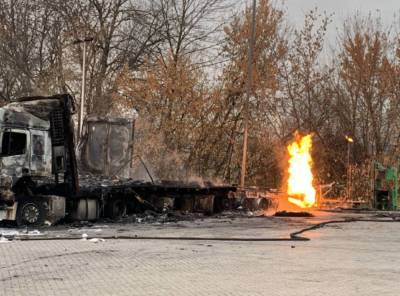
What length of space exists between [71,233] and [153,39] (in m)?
25.2

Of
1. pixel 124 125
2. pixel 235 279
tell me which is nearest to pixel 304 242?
pixel 235 279

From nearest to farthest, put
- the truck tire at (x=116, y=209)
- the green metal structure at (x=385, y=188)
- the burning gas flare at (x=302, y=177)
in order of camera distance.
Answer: the truck tire at (x=116, y=209), the burning gas flare at (x=302, y=177), the green metal structure at (x=385, y=188)

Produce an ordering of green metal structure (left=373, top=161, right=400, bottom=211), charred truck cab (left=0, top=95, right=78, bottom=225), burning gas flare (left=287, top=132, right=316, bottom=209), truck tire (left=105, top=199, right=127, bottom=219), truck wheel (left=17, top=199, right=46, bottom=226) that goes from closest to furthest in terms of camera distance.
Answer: charred truck cab (left=0, top=95, right=78, bottom=225), truck wheel (left=17, top=199, right=46, bottom=226), truck tire (left=105, top=199, right=127, bottom=219), burning gas flare (left=287, top=132, right=316, bottom=209), green metal structure (left=373, top=161, right=400, bottom=211)

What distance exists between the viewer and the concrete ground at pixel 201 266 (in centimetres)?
900

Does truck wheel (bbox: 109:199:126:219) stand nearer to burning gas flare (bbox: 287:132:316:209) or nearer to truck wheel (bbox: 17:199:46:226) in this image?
truck wheel (bbox: 17:199:46:226)

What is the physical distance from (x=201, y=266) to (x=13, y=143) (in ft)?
32.6

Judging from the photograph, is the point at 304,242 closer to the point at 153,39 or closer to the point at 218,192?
the point at 218,192

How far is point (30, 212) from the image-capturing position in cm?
1914

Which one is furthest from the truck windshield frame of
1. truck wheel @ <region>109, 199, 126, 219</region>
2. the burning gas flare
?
the burning gas flare

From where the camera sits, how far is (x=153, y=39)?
134 ft

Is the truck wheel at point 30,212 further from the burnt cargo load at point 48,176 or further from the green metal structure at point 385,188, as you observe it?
the green metal structure at point 385,188

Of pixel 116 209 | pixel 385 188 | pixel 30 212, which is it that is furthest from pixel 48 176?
pixel 385 188

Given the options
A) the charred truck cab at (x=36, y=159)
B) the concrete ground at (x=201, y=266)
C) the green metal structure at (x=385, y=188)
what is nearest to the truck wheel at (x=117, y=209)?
the charred truck cab at (x=36, y=159)

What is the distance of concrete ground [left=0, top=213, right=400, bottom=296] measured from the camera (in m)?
9.00
